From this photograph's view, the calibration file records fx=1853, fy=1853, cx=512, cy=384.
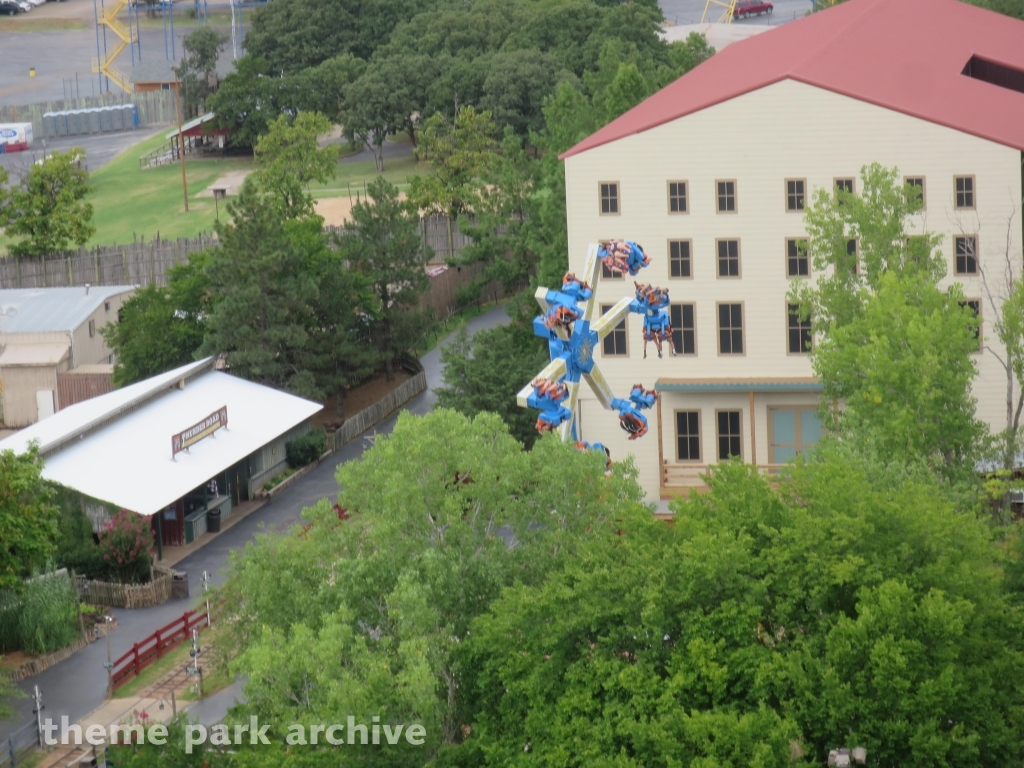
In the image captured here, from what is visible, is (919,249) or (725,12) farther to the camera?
(725,12)

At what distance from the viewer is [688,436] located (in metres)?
65.2

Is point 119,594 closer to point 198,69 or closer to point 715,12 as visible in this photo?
point 198,69

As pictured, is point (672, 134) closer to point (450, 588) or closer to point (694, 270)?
point (694, 270)

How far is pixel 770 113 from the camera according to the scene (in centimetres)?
6375

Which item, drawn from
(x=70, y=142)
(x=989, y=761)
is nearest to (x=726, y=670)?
(x=989, y=761)

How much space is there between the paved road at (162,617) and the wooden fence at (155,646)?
1.82 feet

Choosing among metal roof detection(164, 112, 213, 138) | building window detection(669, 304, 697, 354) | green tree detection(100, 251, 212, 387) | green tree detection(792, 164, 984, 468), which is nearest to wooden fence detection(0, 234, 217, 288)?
green tree detection(100, 251, 212, 387)

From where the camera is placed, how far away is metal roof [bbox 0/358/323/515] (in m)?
60.9

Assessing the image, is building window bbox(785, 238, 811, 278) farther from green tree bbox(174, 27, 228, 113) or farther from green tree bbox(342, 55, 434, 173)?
green tree bbox(174, 27, 228, 113)

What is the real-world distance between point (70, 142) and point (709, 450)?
102801mm

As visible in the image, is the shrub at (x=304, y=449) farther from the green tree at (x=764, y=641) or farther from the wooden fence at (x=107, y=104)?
the wooden fence at (x=107, y=104)

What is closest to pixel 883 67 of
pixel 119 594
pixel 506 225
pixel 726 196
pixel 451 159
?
pixel 726 196

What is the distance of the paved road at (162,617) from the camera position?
50.7 m

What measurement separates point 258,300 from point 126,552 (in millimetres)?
15921
